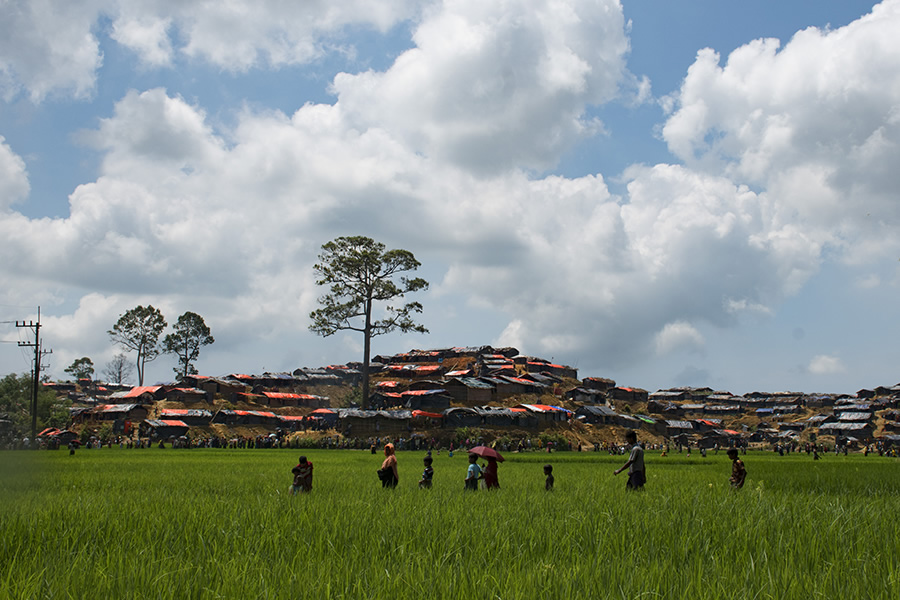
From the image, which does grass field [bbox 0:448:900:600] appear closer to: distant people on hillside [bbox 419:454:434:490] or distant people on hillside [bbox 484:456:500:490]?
distant people on hillside [bbox 484:456:500:490]

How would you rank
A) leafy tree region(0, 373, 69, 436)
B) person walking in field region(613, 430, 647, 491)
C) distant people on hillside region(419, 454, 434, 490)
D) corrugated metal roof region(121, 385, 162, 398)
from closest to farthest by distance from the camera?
1. person walking in field region(613, 430, 647, 491)
2. distant people on hillside region(419, 454, 434, 490)
3. leafy tree region(0, 373, 69, 436)
4. corrugated metal roof region(121, 385, 162, 398)

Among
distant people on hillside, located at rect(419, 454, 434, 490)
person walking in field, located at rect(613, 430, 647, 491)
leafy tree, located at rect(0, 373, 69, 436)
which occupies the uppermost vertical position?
person walking in field, located at rect(613, 430, 647, 491)

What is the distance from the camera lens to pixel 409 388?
73.5 metres

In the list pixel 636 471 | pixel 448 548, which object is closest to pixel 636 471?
pixel 636 471

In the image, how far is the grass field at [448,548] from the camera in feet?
16.3

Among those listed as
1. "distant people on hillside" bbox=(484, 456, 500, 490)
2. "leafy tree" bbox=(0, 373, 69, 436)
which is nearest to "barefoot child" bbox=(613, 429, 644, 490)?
"distant people on hillside" bbox=(484, 456, 500, 490)

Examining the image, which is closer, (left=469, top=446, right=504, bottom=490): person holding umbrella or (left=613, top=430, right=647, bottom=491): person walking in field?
(left=613, top=430, right=647, bottom=491): person walking in field

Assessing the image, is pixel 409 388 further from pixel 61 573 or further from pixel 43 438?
pixel 61 573

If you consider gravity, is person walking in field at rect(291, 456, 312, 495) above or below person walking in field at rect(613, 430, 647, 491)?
below

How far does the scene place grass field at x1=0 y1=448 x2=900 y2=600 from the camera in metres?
4.98

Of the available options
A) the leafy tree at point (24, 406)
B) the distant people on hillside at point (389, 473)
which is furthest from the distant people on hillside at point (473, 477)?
the leafy tree at point (24, 406)

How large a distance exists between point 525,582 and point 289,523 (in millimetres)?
4048

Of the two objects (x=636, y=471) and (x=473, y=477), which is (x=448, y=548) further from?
A: (x=473, y=477)

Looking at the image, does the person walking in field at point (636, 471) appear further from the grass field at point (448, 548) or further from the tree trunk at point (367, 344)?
the tree trunk at point (367, 344)
